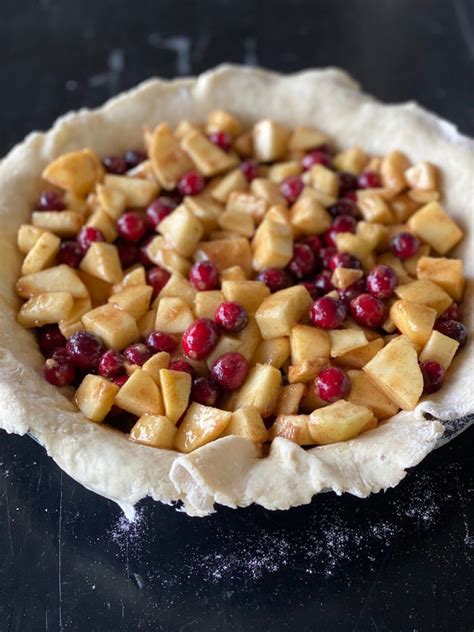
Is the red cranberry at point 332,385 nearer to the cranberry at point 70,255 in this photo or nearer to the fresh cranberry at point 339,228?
the fresh cranberry at point 339,228

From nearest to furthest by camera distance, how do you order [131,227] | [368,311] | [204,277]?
[368,311] < [204,277] < [131,227]

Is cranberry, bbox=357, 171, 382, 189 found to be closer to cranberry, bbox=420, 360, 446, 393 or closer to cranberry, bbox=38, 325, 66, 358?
cranberry, bbox=420, 360, 446, 393

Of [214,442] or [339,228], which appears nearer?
[214,442]

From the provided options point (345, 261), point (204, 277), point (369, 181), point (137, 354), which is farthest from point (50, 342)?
point (369, 181)

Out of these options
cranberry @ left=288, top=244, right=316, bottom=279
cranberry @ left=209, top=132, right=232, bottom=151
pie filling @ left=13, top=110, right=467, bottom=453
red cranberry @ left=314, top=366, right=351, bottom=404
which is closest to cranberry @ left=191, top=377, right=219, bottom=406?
pie filling @ left=13, top=110, right=467, bottom=453

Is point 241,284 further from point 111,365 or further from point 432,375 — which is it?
point 432,375

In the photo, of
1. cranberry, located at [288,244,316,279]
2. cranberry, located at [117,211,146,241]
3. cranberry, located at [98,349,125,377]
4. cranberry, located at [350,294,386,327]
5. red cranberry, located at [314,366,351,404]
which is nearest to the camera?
red cranberry, located at [314,366,351,404]
